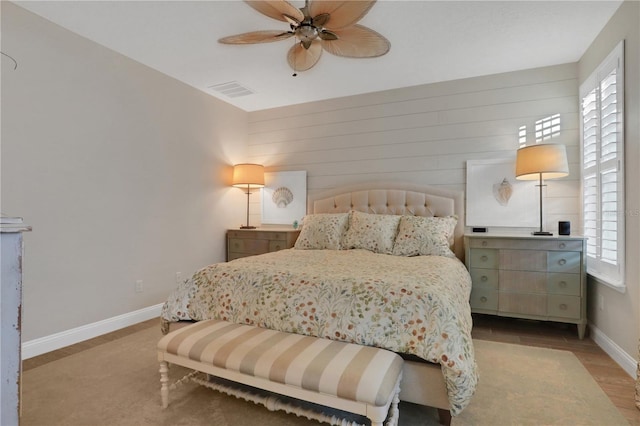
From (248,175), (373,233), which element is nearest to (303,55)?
(373,233)

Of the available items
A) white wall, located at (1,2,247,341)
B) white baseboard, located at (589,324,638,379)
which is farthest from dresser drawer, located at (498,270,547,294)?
white wall, located at (1,2,247,341)

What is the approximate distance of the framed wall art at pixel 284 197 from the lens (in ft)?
15.2

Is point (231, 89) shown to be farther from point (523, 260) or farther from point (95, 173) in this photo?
point (523, 260)

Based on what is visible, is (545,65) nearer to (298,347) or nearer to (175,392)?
(298,347)

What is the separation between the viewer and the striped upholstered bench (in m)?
1.40

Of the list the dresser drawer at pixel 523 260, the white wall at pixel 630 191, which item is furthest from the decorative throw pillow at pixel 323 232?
the white wall at pixel 630 191

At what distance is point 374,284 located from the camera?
1915mm

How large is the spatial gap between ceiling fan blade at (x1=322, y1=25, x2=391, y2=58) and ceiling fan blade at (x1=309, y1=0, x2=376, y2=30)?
0.13m

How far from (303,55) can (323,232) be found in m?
1.83

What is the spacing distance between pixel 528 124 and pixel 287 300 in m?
3.21

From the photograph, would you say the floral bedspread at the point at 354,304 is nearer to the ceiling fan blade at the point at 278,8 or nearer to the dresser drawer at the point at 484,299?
the dresser drawer at the point at 484,299

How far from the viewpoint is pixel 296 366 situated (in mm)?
1511

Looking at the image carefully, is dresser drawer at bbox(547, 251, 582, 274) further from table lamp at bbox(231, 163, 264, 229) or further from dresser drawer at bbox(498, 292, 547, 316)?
table lamp at bbox(231, 163, 264, 229)

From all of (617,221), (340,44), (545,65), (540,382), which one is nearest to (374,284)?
(540,382)
